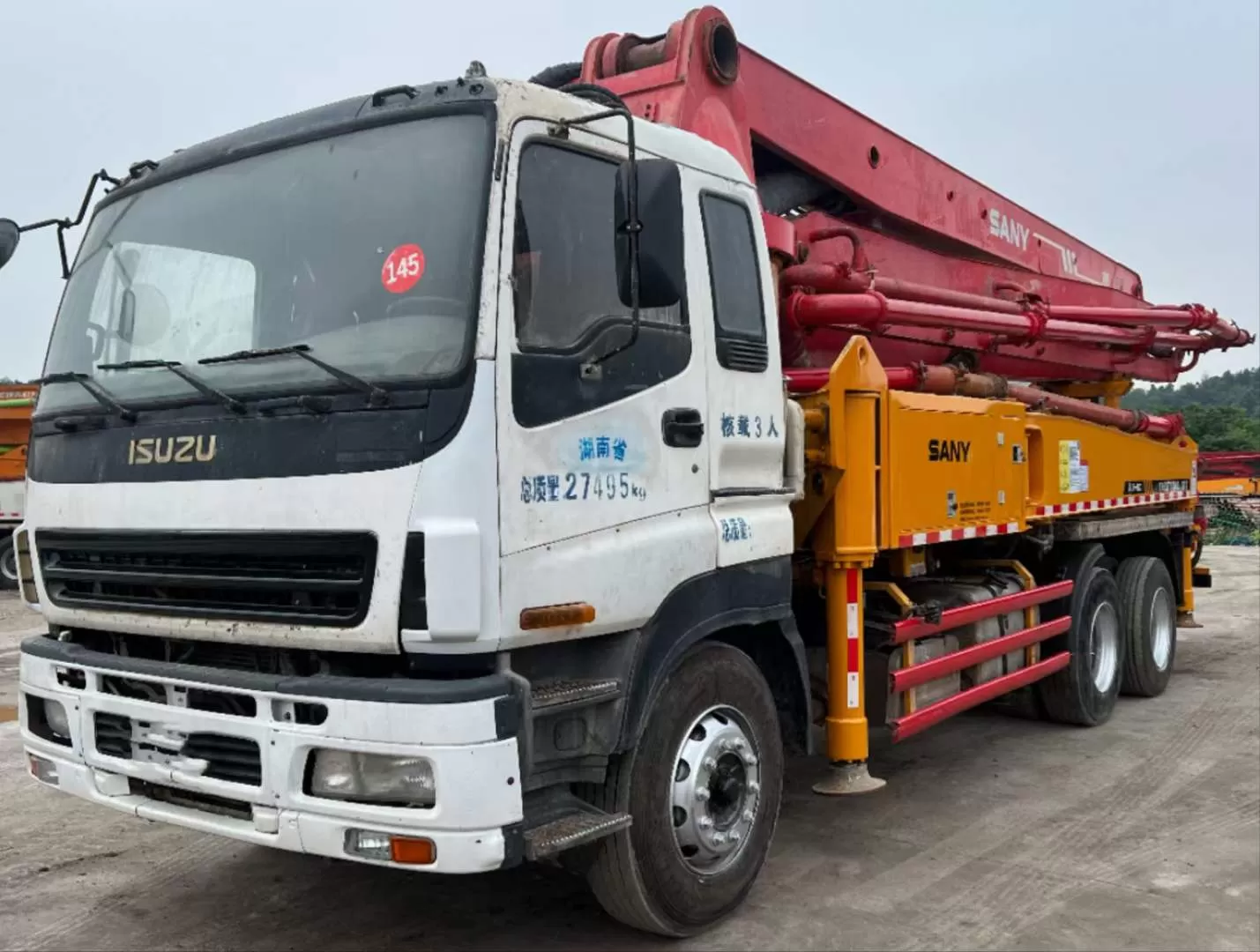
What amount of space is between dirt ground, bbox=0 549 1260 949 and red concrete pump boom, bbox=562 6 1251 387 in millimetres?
2034

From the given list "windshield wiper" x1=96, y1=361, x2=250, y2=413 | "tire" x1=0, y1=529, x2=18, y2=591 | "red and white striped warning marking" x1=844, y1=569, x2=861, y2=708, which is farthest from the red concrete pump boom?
"tire" x1=0, y1=529, x2=18, y2=591

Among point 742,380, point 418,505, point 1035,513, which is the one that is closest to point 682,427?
point 742,380

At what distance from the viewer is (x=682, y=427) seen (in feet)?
12.8

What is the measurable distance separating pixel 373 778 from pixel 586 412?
1211mm

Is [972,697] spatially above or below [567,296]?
below

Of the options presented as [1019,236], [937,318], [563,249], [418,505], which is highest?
[1019,236]

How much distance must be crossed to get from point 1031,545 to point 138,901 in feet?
16.0

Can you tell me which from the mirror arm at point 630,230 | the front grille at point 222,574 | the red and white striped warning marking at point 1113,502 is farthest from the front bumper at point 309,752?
the red and white striped warning marking at point 1113,502

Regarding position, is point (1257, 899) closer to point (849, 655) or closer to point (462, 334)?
point (849, 655)

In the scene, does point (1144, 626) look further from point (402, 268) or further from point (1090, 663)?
point (402, 268)

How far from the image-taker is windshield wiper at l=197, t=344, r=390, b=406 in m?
3.21

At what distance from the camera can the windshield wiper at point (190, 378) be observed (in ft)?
11.3

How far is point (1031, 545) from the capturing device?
22.0ft

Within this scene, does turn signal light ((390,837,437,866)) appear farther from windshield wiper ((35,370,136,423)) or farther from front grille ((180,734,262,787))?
windshield wiper ((35,370,136,423))
